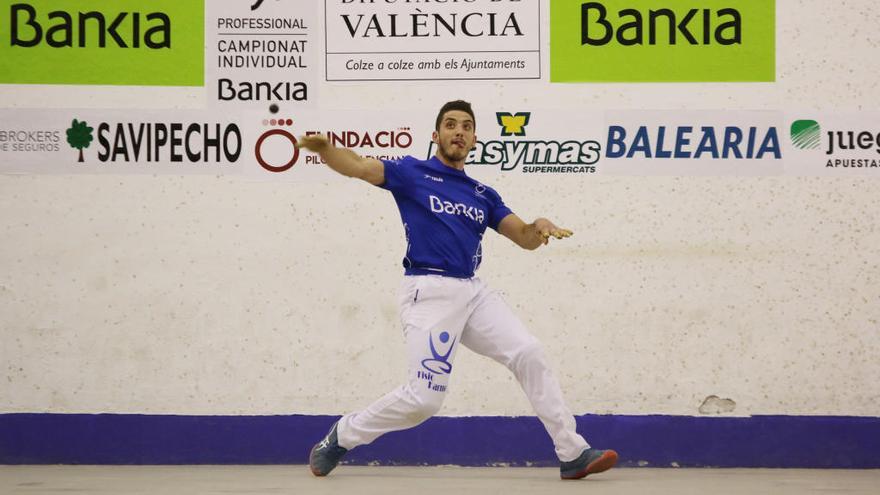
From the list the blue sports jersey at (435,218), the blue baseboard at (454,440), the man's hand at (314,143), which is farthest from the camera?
the blue baseboard at (454,440)

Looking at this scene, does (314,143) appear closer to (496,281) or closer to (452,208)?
(452,208)

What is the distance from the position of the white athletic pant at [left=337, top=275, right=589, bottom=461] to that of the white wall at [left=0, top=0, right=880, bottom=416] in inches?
38.3

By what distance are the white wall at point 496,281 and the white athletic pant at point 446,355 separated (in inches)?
38.3

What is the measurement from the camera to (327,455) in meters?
6.14

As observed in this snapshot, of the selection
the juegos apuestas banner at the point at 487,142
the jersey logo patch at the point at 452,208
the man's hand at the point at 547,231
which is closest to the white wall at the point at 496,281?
the juegos apuestas banner at the point at 487,142

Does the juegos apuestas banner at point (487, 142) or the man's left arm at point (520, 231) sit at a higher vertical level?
the juegos apuestas banner at point (487, 142)

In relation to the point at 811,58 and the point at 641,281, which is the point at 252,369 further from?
the point at 811,58

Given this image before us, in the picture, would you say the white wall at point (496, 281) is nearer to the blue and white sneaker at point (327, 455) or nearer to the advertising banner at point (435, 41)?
the advertising banner at point (435, 41)

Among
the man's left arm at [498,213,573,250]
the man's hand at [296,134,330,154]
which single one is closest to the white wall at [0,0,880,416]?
the man's left arm at [498,213,573,250]

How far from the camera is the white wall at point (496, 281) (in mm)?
6945

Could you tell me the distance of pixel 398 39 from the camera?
7090 millimetres

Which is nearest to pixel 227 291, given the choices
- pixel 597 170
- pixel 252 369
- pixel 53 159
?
pixel 252 369

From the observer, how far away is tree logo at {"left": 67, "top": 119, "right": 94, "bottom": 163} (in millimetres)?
7090

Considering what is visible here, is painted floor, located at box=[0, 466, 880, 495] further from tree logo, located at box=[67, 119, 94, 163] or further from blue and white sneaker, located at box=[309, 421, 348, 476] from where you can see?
tree logo, located at box=[67, 119, 94, 163]
